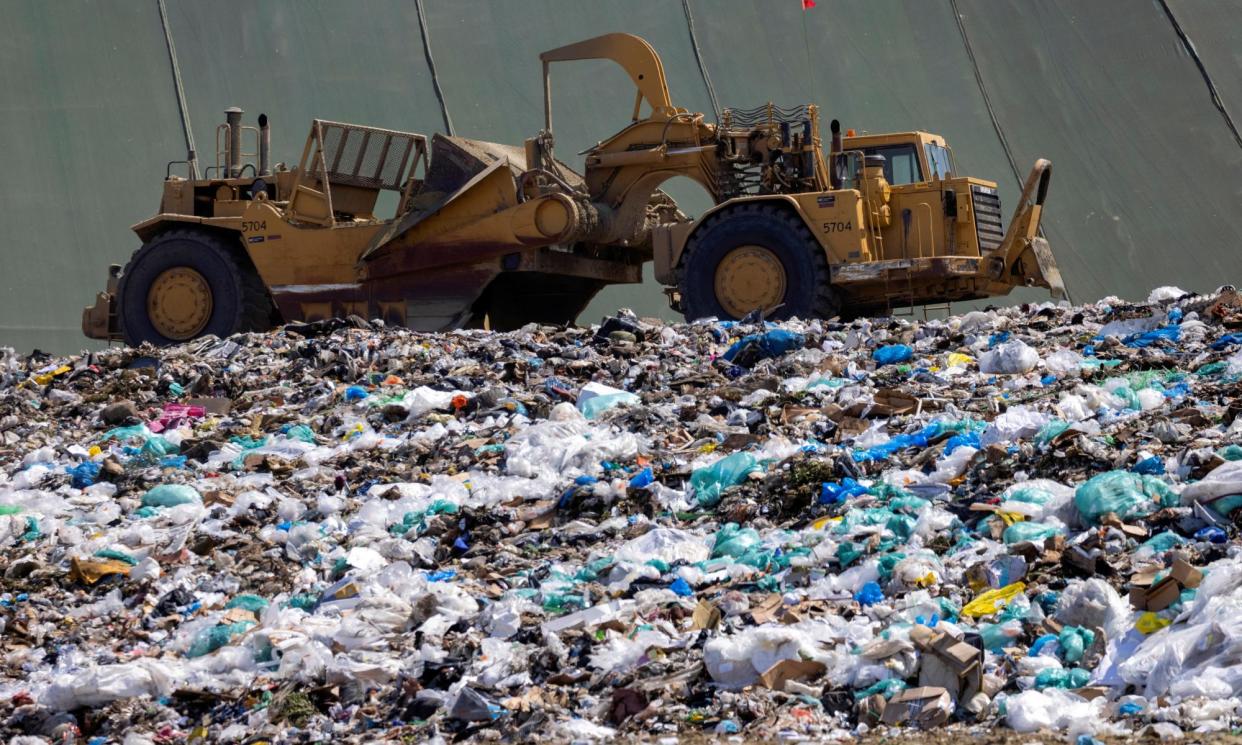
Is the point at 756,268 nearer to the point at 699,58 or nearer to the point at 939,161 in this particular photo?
the point at 939,161

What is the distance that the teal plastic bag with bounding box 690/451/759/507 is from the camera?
6.09 m

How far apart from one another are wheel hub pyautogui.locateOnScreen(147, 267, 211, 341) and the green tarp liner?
485cm

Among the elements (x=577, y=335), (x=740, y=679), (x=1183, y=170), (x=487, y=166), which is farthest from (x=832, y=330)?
(x=1183, y=170)

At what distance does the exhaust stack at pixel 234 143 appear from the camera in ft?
41.3

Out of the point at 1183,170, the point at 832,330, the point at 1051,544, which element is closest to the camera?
the point at 1051,544

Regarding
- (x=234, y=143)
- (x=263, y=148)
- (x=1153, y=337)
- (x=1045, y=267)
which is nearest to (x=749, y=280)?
(x=1045, y=267)

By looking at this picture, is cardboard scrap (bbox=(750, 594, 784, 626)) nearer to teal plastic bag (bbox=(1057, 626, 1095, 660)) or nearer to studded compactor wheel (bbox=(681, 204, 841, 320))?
teal plastic bag (bbox=(1057, 626, 1095, 660))

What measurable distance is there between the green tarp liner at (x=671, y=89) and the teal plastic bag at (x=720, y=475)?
10130mm

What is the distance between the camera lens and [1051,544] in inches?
186

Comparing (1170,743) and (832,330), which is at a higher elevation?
(832,330)

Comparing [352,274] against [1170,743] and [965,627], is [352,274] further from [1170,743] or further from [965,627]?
[1170,743]

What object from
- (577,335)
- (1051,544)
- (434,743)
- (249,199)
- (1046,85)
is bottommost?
(434,743)

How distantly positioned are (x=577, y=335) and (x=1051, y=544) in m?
5.37

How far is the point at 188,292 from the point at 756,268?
4.53 m
